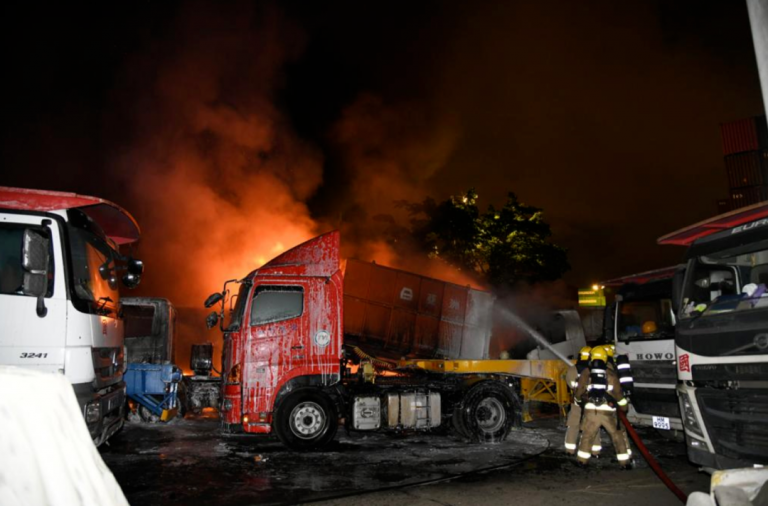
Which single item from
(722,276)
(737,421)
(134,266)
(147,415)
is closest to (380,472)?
(737,421)

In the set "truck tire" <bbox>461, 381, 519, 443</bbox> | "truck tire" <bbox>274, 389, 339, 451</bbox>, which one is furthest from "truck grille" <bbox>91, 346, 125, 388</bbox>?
"truck tire" <bbox>461, 381, 519, 443</bbox>

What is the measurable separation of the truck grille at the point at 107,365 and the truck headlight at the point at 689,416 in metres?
5.65

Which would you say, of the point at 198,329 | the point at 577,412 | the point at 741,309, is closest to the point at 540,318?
the point at 577,412

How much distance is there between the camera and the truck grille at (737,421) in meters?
4.26

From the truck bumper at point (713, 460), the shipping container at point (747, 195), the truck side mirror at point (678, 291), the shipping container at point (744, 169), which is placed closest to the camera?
the truck bumper at point (713, 460)

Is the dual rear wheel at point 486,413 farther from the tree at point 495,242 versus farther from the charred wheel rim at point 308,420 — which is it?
the tree at point 495,242

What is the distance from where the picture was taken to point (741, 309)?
4680 mm

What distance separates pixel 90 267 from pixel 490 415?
596cm

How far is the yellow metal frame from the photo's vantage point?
8430 millimetres

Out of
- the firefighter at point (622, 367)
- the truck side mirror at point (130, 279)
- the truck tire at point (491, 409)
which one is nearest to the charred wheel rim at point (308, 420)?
the truck tire at point (491, 409)

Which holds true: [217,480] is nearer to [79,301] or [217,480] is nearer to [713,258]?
[79,301]

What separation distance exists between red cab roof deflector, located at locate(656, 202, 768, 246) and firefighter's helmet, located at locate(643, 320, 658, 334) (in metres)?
1.38

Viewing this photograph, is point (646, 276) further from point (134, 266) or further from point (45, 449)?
point (45, 449)

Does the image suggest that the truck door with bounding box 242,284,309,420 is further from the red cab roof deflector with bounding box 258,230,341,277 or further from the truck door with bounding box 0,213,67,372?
the truck door with bounding box 0,213,67,372
